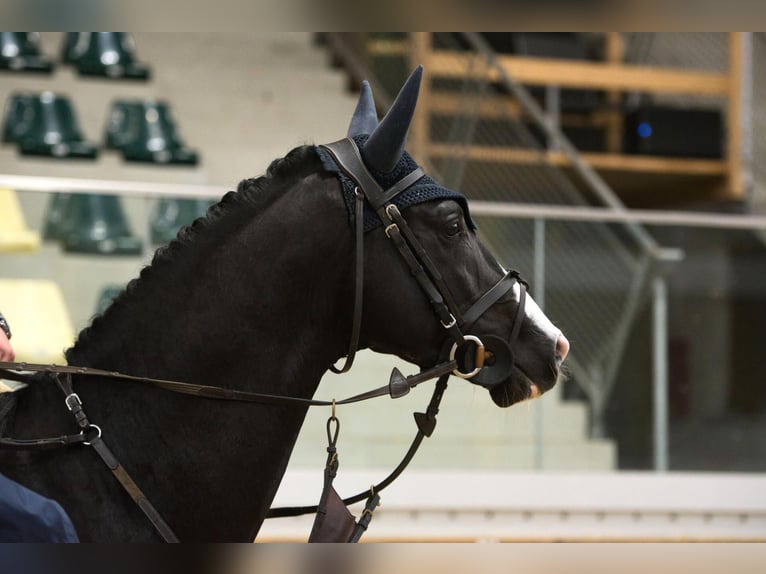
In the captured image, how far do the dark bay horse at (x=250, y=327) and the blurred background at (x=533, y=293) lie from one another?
47.4 inches

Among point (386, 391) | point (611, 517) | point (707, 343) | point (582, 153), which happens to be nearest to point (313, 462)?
point (611, 517)

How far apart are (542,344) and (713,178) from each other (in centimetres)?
672

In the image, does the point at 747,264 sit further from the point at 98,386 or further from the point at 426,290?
the point at 98,386

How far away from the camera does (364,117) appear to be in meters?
1.90

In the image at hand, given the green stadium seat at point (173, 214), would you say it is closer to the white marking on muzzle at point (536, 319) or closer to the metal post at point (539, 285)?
the metal post at point (539, 285)

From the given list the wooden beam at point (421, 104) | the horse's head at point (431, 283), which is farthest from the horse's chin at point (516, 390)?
the wooden beam at point (421, 104)

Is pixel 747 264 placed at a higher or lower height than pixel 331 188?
lower

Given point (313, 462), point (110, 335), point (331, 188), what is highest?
point (331, 188)

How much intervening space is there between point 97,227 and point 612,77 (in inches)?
199

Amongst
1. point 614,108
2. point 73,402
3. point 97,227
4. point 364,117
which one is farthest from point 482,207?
point 614,108

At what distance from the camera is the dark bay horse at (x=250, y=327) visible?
1.66 m

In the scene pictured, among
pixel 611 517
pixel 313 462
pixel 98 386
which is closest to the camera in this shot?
pixel 98 386

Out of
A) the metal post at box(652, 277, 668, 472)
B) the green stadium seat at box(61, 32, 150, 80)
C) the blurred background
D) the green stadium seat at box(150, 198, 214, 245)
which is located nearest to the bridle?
the blurred background

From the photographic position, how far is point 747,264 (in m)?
5.00
